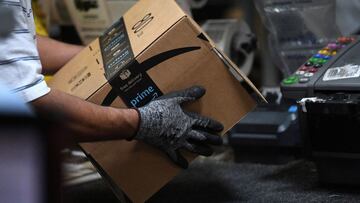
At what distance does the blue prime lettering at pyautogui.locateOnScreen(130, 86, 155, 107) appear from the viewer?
982 mm

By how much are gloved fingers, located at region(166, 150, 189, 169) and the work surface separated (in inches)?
4.8

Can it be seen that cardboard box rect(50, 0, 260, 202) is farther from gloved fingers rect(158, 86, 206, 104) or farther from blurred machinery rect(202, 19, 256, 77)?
blurred machinery rect(202, 19, 256, 77)

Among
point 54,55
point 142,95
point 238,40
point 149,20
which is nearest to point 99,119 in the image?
point 142,95

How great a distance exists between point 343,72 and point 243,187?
316 millimetres

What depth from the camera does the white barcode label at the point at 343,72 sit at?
948 mm

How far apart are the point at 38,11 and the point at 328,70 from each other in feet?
2.97

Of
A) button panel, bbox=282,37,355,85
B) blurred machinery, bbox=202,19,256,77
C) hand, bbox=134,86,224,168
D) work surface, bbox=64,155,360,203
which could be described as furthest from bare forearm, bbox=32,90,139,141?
blurred machinery, bbox=202,19,256,77

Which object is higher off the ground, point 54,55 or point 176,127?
point 54,55

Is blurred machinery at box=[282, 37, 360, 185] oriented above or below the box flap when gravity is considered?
below

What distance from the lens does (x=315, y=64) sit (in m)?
1.04

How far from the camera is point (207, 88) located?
98 cm

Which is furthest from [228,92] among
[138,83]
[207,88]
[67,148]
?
[67,148]

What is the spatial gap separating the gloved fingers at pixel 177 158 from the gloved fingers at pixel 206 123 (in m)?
0.06

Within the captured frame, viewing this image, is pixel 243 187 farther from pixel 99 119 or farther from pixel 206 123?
pixel 99 119
